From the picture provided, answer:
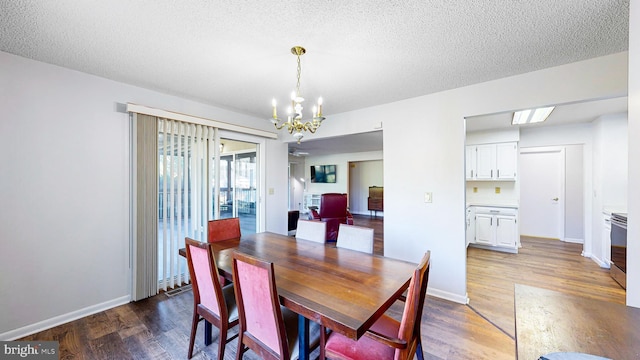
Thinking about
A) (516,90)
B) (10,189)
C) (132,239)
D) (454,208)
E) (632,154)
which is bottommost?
(132,239)

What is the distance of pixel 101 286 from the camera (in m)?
2.47

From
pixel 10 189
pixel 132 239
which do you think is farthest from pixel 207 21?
pixel 132 239

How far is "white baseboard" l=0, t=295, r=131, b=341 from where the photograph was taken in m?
2.01

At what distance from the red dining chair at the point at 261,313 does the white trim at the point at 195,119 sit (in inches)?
89.1

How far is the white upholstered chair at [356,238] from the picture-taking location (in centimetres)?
215

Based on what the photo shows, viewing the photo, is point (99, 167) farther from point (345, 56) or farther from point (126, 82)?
point (345, 56)

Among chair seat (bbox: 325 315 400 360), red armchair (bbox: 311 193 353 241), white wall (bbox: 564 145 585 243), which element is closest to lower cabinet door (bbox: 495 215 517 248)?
white wall (bbox: 564 145 585 243)

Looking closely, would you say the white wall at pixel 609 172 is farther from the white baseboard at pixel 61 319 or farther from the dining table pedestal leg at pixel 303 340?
the white baseboard at pixel 61 319

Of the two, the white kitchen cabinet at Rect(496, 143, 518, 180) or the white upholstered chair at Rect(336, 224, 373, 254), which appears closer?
the white upholstered chair at Rect(336, 224, 373, 254)

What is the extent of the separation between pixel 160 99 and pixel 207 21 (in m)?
1.76

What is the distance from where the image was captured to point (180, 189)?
304 centimetres

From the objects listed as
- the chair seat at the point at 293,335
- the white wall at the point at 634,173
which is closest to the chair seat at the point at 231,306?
the chair seat at the point at 293,335

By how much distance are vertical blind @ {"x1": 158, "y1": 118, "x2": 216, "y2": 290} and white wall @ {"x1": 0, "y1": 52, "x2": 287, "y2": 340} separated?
0.34m

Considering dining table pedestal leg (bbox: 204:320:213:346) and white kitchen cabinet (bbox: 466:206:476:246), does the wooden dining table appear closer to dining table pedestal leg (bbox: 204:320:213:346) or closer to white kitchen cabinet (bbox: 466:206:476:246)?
dining table pedestal leg (bbox: 204:320:213:346)
